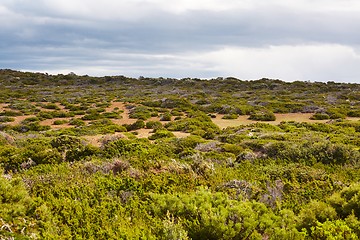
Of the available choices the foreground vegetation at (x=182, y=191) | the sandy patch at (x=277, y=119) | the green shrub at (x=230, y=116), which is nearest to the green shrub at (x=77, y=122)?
the foreground vegetation at (x=182, y=191)

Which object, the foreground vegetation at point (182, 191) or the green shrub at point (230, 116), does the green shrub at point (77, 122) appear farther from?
the green shrub at point (230, 116)

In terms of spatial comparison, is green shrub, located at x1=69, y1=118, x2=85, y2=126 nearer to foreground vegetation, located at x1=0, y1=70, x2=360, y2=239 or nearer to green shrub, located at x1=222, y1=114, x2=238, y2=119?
foreground vegetation, located at x1=0, y1=70, x2=360, y2=239

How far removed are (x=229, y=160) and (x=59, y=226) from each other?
20.9 feet

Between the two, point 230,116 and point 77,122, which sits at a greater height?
point 230,116

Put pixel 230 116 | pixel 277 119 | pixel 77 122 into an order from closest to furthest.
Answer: pixel 77 122 < pixel 277 119 < pixel 230 116

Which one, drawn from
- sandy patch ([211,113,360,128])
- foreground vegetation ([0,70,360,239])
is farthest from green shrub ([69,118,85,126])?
sandy patch ([211,113,360,128])

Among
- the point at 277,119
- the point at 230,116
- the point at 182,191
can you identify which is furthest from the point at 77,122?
the point at 182,191

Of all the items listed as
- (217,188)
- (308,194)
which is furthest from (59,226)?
(308,194)

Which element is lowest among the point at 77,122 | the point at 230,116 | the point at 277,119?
the point at 77,122

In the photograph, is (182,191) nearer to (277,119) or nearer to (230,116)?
(230,116)

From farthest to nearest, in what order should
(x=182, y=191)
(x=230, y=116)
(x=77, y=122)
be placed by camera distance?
1. (x=230, y=116)
2. (x=77, y=122)
3. (x=182, y=191)

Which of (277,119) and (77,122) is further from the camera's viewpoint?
(277,119)

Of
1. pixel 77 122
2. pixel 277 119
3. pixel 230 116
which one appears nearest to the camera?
pixel 77 122

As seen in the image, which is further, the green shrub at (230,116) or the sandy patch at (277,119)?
the green shrub at (230,116)
